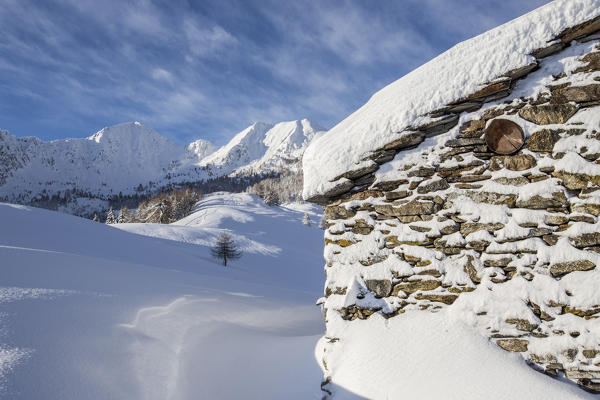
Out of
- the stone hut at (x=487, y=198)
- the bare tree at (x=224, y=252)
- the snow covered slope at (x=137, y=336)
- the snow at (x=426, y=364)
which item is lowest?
the bare tree at (x=224, y=252)

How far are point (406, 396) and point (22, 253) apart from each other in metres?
8.35

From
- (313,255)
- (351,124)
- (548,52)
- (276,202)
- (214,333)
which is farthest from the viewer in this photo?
(276,202)

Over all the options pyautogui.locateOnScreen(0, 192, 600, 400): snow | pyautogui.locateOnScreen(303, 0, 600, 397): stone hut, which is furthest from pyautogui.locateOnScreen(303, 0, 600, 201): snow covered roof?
pyautogui.locateOnScreen(0, 192, 600, 400): snow

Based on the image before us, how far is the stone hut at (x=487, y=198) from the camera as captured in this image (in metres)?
3.26

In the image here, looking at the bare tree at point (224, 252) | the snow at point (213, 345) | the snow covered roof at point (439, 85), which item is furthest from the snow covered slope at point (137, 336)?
the bare tree at point (224, 252)

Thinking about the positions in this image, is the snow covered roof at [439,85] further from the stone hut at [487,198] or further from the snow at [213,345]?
the snow at [213,345]

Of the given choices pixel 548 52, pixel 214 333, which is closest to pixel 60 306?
pixel 214 333

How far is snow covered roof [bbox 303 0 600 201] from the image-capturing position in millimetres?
3627

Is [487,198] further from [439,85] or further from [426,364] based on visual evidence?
[426,364]

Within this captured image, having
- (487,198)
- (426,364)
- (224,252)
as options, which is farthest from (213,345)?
(224,252)

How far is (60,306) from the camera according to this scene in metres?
4.71

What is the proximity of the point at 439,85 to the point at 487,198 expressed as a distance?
1.61m

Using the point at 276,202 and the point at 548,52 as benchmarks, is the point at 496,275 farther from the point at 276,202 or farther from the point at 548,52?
the point at 276,202

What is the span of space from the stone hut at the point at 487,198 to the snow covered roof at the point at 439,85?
0.02m
